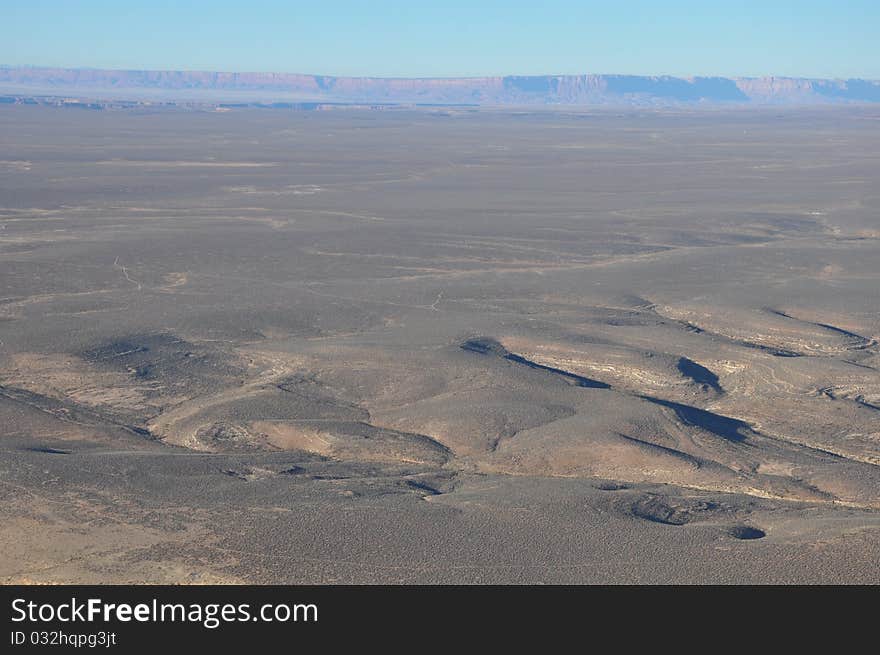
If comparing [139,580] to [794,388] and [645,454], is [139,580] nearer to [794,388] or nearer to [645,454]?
[645,454]

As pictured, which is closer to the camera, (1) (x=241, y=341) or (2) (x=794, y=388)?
(2) (x=794, y=388)

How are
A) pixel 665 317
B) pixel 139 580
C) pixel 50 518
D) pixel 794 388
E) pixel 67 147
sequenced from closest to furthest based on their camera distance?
pixel 139 580
pixel 50 518
pixel 794 388
pixel 665 317
pixel 67 147

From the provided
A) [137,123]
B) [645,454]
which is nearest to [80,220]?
[645,454]

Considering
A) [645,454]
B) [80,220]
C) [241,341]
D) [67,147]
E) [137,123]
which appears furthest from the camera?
[137,123]

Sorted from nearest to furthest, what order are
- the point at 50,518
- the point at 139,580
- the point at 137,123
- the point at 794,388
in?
the point at 139,580, the point at 50,518, the point at 794,388, the point at 137,123

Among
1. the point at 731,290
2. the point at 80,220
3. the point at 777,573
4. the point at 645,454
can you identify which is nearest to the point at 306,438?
the point at 645,454

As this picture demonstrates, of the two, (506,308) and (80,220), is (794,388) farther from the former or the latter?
(80,220)
